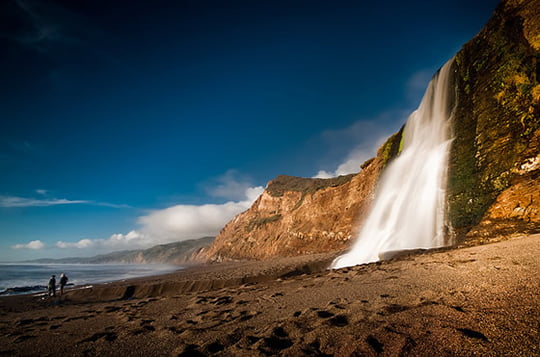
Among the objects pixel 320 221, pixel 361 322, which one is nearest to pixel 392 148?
pixel 320 221

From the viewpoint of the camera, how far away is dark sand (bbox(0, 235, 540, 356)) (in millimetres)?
2529

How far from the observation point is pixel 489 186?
9.23m

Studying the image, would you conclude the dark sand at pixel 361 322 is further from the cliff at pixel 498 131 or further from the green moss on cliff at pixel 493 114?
the green moss on cliff at pixel 493 114

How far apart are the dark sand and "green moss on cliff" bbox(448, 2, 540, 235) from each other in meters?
4.84

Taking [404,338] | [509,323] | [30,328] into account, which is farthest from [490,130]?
[30,328]

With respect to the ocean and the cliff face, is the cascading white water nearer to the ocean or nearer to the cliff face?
the cliff face

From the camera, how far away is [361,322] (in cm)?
329

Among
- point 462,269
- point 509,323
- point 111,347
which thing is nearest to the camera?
point 509,323

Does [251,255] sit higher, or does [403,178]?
[403,178]

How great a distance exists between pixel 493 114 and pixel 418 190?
184 inches

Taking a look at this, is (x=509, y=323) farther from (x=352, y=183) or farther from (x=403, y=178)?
(x=352, y=183)

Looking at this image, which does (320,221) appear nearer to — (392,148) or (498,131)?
(392,148)

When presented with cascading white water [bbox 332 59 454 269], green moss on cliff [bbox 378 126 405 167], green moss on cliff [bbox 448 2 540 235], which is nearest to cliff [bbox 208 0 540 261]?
green moss on cliff [bbox 448 2 540 235]

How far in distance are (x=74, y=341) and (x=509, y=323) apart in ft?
21.4
